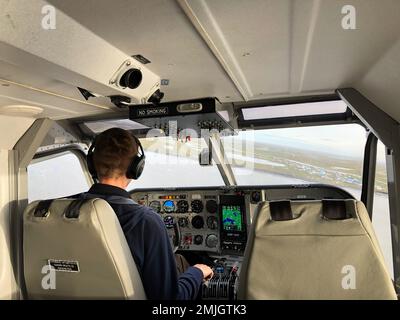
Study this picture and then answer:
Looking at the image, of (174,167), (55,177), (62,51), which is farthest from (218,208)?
(62,51)

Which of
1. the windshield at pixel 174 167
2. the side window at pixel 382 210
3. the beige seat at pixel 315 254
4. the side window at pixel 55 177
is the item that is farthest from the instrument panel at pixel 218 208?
the beige seat at pixel 315 254

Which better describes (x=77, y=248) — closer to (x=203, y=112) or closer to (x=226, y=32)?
(x=226, y=32)

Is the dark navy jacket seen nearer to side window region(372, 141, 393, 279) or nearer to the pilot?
the pilot

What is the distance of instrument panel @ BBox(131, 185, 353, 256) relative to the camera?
3559 millimetres

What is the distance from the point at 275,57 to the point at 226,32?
438 mm

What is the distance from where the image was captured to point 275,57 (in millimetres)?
1745

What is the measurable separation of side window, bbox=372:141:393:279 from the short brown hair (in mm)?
2038

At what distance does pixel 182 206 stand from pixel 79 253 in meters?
2.61

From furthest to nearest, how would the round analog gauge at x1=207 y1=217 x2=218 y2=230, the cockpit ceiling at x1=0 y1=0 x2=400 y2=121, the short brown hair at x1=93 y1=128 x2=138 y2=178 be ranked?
the round analog gauge at x1=207 y1=217 x2=218 y2=230
the short brown hair at x1=93 y1=128 x2=138 y2=178
the cockpit ceiling at x1=0 y1=0 x2=400 y2=121

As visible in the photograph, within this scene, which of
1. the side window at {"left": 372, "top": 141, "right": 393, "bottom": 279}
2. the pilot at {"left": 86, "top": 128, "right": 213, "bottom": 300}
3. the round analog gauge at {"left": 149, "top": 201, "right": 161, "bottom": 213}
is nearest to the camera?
the pilot at {"left": 86, "top": 128, "right": 213, "bottom": 300}

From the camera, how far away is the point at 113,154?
156cm

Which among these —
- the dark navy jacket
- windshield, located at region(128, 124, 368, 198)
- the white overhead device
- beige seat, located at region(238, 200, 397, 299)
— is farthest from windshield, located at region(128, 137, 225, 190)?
beige seat, located at region(238, 200, 397, 299)

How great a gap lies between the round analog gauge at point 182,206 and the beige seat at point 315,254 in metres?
2.65
